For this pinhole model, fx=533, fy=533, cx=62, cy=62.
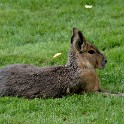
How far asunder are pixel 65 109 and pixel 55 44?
4.20 meters

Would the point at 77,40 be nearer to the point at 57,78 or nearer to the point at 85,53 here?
the point at 85,53

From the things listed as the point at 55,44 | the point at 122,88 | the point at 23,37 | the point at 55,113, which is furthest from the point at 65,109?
the point at 23,37

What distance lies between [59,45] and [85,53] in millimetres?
2929

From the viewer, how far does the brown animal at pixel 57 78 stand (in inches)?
314

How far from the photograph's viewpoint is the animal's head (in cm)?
828

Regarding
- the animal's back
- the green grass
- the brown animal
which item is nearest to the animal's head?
the brown animal

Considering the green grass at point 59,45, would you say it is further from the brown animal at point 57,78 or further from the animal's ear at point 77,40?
the animal's ear at point 77,40

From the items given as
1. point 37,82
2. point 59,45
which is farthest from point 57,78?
point 59,45

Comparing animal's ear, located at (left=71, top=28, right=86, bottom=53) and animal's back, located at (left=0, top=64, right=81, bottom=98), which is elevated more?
animal's ear, located at (left=71, top=28, right=86, bottom=53)

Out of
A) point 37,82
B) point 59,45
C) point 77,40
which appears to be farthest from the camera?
point 59,45

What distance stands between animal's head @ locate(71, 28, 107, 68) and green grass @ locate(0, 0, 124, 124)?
19.3 inches

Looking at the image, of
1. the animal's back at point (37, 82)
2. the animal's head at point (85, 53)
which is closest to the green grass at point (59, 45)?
the animal's back at point (37, 82)

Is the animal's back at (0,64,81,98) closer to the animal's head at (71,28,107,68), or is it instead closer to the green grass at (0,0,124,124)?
the green grass at (0,0,124,124)

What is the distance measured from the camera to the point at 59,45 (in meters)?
11.3
